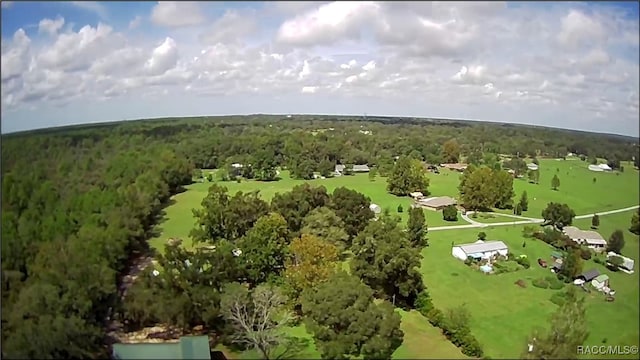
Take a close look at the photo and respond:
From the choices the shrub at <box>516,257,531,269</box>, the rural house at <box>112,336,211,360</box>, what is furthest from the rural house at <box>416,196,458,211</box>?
the rural house at <box>112,336,211,360</box>

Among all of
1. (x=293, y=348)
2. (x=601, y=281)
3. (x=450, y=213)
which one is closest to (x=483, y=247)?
(x=450, y=213)

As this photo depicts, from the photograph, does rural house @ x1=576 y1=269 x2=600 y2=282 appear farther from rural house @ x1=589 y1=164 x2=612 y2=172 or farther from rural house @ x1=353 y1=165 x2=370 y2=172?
rural house @ x1=353 y1=165 x2=370 y2=172

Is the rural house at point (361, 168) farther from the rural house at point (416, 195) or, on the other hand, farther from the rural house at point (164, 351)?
the rural house at point (164, 351)

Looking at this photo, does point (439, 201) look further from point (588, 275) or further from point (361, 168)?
point (588, 275)

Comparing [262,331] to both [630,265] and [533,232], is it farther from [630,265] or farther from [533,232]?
[630,265]

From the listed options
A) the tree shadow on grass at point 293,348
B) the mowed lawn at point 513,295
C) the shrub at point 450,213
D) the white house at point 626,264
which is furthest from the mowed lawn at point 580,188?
the tree shadow on grass at point 293,348
